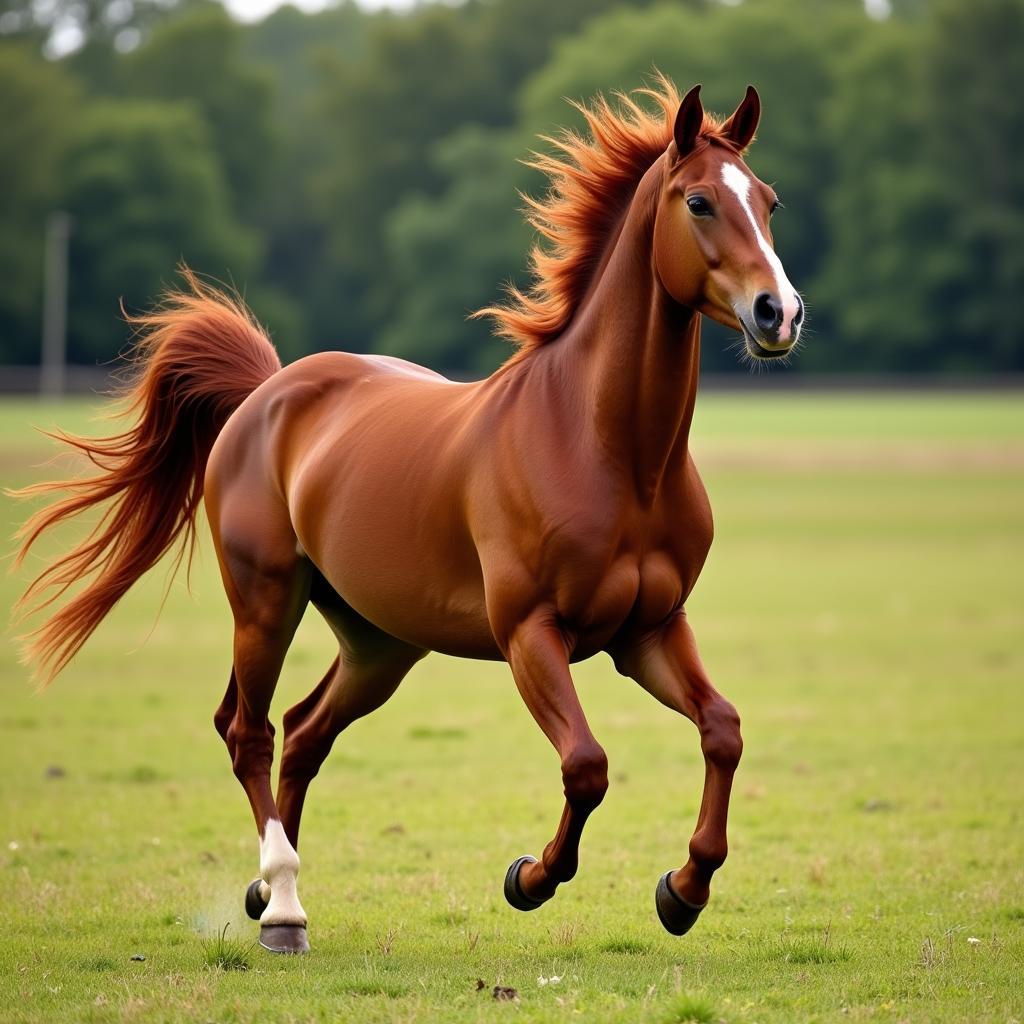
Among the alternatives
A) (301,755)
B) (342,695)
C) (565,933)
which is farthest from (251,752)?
(565,933)

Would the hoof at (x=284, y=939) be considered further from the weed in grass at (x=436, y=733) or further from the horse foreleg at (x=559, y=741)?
the weed in grass at (x=436, y=733)

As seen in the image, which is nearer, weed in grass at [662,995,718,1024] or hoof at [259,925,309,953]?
weed in grass at [662,995,718,1024]

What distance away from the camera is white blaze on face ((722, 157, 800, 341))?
4.85m

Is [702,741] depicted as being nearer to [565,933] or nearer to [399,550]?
[565,933]

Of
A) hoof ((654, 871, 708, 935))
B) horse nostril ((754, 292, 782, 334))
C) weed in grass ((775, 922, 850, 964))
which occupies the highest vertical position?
horse nostril ((754, 292, 782, 334))

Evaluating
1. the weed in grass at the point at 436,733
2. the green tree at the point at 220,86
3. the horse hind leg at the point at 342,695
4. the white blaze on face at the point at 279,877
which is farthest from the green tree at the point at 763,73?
the white blaze on face at the point at 279,877

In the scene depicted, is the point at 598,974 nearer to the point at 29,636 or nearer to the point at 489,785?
the point at 29,636

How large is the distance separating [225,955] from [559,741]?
1.48 m

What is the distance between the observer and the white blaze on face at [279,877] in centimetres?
601

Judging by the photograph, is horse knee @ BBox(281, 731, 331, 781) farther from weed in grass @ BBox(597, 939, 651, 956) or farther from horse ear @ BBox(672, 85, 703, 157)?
horse ear @ BBox(672, 85, 703, 157)

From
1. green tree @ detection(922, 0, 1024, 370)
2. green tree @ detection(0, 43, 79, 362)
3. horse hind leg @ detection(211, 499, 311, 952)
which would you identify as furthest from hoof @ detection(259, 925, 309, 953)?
green tree @ detection(922, 0, 1024, 370)

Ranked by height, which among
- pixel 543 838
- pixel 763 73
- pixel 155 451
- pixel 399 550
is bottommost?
pixel 763 73

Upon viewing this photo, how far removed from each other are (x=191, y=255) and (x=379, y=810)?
223ft

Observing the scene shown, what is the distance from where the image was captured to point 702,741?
207 inches
